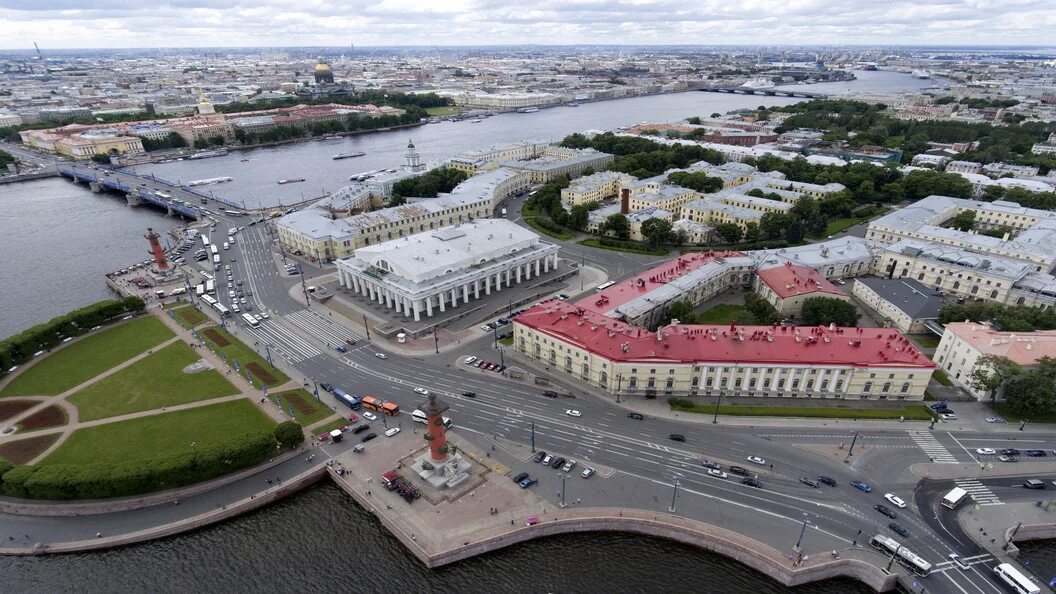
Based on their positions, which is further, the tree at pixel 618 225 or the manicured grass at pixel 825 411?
the tree at pixel 618 225

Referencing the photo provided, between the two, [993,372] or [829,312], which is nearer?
[993,372]

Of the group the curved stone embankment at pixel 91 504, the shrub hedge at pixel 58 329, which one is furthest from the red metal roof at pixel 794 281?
the shrub hedge at pixel 58 329

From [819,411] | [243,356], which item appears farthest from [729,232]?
[243,356]

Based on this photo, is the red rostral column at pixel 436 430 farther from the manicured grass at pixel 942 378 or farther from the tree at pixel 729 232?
the tree at pixel 729 232

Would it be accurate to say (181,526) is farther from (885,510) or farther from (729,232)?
(729,232)

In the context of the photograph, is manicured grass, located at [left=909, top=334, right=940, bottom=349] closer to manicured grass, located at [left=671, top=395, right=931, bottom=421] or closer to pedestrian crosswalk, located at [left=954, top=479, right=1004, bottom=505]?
manicured grass, located at [left=671, top=395, right=931, bottom=421]

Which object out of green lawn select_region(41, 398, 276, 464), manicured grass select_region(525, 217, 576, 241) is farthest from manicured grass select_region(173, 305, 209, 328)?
manicured grass select_region(525, 217, 576, 241)
